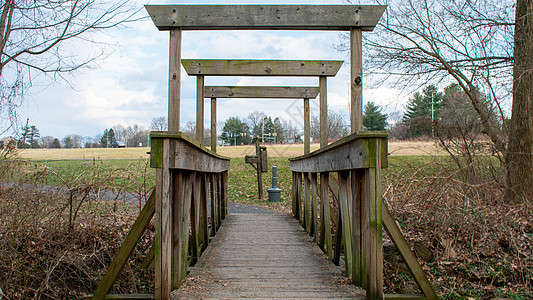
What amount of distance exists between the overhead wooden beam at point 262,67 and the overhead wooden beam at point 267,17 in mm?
2918

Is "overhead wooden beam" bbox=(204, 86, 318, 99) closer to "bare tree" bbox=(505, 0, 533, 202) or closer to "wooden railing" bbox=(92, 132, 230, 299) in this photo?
"bare tree" bbox=(505, 0, 533, 202)

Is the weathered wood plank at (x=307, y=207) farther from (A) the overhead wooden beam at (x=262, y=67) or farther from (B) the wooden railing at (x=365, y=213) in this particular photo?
(A) the overhead wooden beam at (x=262, y=67)

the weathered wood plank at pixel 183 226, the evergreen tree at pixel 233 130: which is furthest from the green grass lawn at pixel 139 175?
the evergreen tree at pixel 233 130

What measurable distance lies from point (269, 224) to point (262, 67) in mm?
2930

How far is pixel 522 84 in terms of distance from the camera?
6.40 metres

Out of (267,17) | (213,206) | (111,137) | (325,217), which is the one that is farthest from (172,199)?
(111,137)

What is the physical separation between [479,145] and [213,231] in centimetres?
515

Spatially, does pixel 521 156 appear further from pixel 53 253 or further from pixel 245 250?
pixel 53 253

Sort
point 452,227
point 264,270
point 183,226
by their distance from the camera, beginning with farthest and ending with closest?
point 452,227 < point 264,270 < point 183,226

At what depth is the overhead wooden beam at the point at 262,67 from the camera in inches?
Answer: 283

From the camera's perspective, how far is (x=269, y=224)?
6.50 metres

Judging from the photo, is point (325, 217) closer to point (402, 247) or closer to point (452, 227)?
point (402, 247)

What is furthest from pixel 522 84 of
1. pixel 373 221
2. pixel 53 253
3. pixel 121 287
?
pixel 53 253

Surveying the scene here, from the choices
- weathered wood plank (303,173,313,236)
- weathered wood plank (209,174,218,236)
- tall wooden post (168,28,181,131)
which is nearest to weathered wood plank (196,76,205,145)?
weathered wood plank (209,174,218,236)
